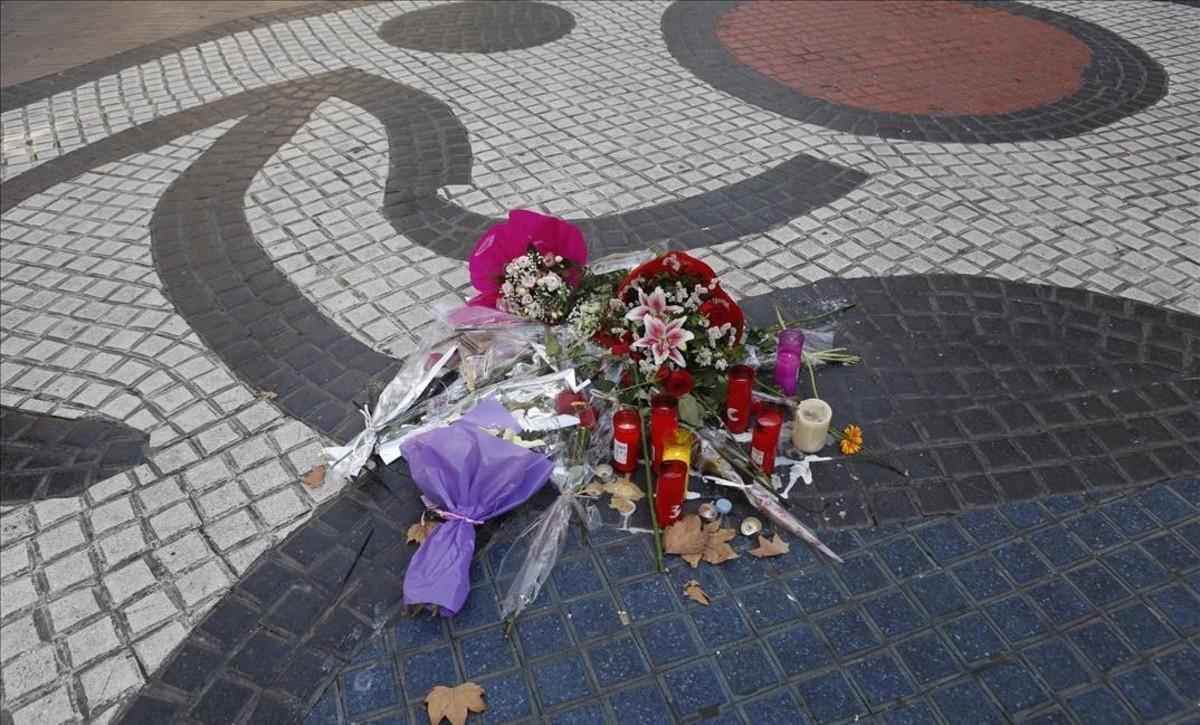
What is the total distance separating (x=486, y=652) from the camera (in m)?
3.09

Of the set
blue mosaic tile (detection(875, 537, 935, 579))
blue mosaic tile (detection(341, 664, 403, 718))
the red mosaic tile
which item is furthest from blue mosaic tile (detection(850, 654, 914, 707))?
the red mosaic tile

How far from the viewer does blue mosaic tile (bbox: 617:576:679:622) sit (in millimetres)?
3199

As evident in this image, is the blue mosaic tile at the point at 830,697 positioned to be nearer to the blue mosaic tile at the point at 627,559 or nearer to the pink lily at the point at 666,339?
the blue mosaic tile at the point at 627,559

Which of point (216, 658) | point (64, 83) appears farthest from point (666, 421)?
point (64, 83)

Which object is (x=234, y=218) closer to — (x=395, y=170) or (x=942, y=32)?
(x=395, y=170)

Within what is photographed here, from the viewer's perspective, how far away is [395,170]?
20.1ft

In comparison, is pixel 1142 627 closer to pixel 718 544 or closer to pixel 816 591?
pixel 816 591

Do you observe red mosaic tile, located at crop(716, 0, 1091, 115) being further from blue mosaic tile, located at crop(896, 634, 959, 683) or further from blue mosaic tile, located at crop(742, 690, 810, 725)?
blue mosaic tile, located at crop(742, 690, 810, 725)

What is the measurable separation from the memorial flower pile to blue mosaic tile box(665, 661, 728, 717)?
1.56 ft

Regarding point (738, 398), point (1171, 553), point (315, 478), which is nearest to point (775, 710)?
point (738, 398)

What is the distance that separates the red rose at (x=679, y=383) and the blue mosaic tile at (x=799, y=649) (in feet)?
3.57

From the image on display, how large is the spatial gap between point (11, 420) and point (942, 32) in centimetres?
833

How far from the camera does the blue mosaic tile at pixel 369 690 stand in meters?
2.93

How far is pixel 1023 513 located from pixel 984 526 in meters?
0.20
